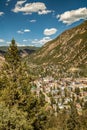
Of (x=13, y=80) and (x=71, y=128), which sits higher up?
(x=13, y=80)

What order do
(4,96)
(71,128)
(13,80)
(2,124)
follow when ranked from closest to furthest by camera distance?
(2,124)
(4,96)
(13,80)
(71,128)

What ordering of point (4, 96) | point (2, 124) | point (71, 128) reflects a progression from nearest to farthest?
point (2, 124), point (4, 96), point (71, 128)

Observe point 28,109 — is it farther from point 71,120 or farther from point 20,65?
point 71,120

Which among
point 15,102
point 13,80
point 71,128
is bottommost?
point 71,128

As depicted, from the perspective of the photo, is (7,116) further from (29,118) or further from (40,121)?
(40,121)

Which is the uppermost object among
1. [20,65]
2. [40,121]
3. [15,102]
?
[20,65]

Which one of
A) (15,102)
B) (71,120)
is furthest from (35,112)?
(71,120)

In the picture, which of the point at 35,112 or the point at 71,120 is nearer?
the point at 35,112

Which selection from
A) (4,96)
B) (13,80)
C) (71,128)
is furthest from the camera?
(71,128)

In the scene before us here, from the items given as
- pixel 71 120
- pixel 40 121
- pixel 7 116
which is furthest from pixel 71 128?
pixel 7 116
